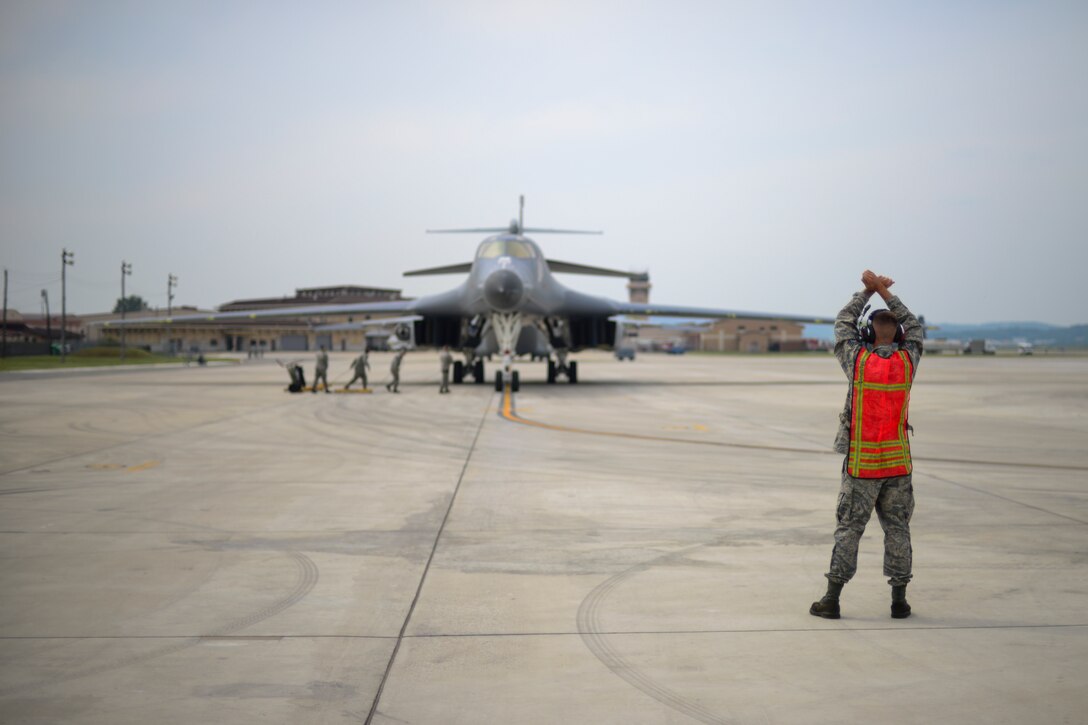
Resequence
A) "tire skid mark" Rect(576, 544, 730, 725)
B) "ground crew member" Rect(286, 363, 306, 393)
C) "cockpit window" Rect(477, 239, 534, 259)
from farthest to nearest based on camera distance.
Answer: "ground crew member" Rect(286, 363, 306, 393) < "cockpit window" Rect(477, 239, 534, 259) < "tire skid mark" Rect(576, 544, 730, 725)

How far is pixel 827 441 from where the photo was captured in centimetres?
1410

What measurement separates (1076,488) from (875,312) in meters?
5.62

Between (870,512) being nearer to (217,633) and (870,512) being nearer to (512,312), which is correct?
(217,633)

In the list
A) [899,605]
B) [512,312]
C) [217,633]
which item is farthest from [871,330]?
[512,312]

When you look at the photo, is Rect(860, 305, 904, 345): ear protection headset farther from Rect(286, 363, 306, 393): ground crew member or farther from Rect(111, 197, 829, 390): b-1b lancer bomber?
Rect(286, 363, 306, 393): ground crew member

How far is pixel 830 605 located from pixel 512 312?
21.0 metres

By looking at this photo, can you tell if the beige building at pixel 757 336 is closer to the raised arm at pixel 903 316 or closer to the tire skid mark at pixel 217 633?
the raised arm at pixel 903 316

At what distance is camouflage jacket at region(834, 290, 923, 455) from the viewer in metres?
5.25

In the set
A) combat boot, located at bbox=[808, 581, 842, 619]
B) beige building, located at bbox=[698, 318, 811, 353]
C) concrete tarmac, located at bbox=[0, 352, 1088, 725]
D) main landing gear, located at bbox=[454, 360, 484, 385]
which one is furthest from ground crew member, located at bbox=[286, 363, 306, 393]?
beige building, located at bbox=[698, 318, 811, 353]

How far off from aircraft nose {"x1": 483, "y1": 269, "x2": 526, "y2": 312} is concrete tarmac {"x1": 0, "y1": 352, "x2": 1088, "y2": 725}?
38.1ft

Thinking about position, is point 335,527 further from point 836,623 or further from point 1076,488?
point 1076,488

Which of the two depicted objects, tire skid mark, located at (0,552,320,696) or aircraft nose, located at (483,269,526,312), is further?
aircraft nose, located at (483,269,526,312)

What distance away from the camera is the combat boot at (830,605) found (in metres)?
4.86

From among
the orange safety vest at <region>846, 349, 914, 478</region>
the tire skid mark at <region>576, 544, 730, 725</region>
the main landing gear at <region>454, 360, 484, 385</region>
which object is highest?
the orange safety vest at <region>846, 349, 914, 478</region>
